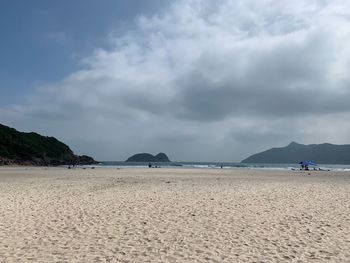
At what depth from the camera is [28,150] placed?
115688 mm

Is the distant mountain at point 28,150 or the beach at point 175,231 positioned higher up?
the distant mountain at point 28,150

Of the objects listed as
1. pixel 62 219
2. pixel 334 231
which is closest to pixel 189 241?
pixel 334 231

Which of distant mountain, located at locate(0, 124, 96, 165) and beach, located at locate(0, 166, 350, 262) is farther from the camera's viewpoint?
distant mountain, located at locate(0, 124, 96, 165)

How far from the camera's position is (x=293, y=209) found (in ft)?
50.5

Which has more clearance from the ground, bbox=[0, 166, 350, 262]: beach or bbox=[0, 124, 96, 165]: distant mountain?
bbox=[0, 124, 96, 165]: distant mountain

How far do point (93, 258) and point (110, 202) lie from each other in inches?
373

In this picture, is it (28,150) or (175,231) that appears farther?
(28,150)

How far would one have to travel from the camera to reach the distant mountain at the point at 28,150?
104 meters

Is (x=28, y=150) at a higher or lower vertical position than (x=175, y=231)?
higher

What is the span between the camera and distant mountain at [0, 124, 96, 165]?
103625 millimetres

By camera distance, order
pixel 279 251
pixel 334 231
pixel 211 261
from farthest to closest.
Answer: pixel 334 231, pixel 279 251, pixel 211 261

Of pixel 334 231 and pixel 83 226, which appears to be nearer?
pixel 334 231

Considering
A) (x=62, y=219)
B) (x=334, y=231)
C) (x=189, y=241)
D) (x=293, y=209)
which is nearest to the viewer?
(x=189, y=241)

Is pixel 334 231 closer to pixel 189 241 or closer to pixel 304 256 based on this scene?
pixel 304 256
